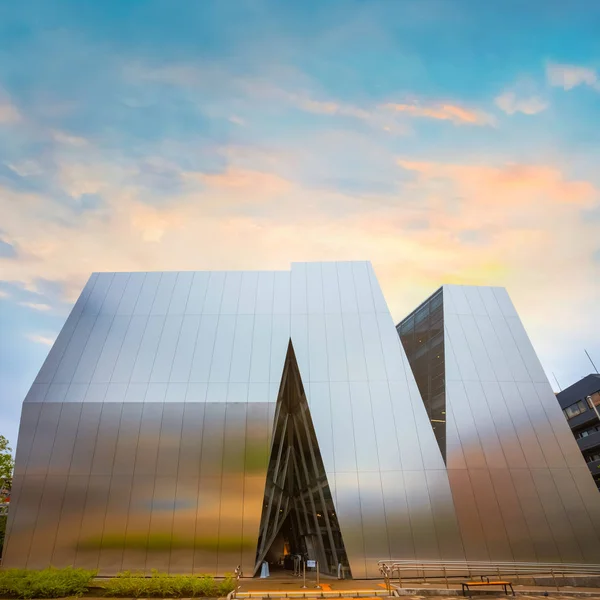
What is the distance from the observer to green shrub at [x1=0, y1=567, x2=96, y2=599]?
12508mm

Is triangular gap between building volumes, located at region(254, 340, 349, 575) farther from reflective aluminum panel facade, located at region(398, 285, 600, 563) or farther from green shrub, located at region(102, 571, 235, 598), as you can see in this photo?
reflective aluminum panel facade, located at region(398, 285, 600, 563)

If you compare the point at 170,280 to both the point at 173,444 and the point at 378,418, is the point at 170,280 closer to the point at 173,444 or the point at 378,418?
the point at 173,444

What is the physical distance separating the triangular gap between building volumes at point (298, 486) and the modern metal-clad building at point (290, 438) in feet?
0.48

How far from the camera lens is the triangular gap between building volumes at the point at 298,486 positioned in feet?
60.0

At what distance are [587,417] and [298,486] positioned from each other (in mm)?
51285

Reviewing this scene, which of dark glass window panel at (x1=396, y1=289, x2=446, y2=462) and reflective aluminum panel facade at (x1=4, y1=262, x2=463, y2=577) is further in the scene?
dark glass window panel at (x1=396, y1=289, x2=446, y2=462)

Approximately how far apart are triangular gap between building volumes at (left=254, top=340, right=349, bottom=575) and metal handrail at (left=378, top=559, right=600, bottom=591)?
242 centimetres

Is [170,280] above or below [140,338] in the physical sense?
above

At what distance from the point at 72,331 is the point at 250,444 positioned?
510 inches

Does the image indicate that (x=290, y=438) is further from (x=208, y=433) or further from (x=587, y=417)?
(x=587, y=417)

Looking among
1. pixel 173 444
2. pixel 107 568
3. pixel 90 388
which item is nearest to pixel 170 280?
pixel 90 388

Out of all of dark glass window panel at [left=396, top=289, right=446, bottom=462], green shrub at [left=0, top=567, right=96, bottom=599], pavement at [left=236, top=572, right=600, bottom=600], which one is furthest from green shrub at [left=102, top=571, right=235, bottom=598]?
dark glass window panel at [left=396, top=289, right=446, bottom=462]

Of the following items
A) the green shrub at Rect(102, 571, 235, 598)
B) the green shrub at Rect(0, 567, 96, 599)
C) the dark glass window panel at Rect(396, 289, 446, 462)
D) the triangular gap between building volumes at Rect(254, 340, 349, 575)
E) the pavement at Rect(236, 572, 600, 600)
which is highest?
the dark glass window panel at Rect(396, 289, 446, 462)

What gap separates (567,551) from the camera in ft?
54.5
